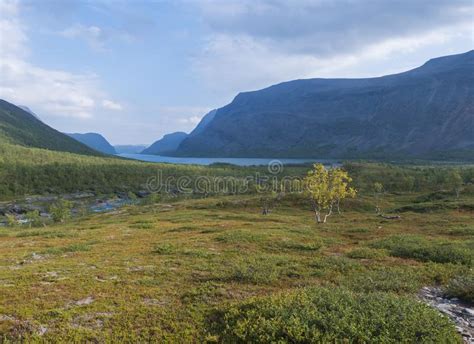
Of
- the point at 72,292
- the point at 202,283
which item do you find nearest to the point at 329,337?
the point at 202,283

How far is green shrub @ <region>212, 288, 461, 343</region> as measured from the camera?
10.3m

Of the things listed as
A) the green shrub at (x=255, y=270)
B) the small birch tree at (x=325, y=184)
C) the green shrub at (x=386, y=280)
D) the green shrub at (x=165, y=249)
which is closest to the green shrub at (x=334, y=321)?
the green shrub at (x=386, y=280)

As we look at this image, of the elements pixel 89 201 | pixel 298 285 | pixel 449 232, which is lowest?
pixel 89 201

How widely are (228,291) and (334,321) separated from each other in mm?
6006

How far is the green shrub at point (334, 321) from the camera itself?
1027 centimetres

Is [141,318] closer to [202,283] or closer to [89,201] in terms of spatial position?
[202,283]

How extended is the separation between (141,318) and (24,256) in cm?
1690

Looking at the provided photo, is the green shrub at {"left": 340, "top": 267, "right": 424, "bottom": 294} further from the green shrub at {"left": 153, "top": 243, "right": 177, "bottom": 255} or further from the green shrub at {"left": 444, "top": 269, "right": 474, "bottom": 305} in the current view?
the green shrub at {"left": 153, "top": 243, "right": 177, "bottom": 255}

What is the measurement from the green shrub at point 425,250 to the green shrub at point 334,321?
1145 cm

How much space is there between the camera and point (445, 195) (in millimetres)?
97000

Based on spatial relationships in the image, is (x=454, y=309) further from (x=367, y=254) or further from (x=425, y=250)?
(x=425, y=250)

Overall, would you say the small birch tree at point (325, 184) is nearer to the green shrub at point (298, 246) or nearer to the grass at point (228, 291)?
the grass at point (228, 291)

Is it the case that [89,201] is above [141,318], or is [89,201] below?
below

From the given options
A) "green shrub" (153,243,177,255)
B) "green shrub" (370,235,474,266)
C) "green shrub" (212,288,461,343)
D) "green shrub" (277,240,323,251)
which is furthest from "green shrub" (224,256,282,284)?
"green shrub" (370,235,474,266)
